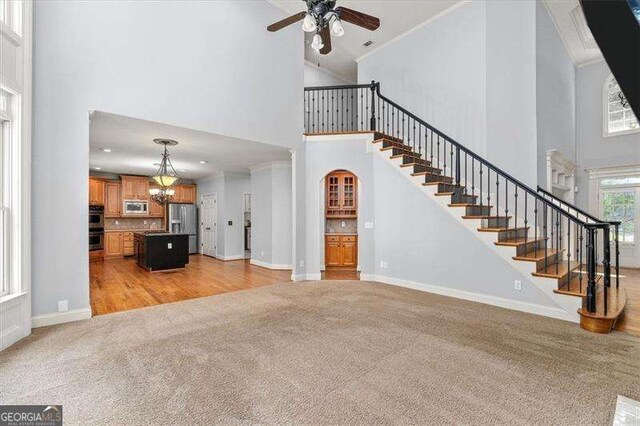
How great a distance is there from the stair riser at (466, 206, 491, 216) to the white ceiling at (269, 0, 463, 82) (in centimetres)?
400

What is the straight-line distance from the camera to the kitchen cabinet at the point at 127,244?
943cm

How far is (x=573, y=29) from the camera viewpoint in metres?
6.38

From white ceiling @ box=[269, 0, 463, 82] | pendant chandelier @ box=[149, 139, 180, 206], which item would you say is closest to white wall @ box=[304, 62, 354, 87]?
white ceiling @ box=[269, 0, 463, 82]

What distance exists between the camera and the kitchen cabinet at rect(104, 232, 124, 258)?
910cm

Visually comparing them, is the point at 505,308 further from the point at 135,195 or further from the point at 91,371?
the point at 135,195

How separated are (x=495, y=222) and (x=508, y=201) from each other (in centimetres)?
89

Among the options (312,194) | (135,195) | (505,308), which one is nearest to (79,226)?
(312,194)

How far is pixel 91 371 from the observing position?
2432 mm

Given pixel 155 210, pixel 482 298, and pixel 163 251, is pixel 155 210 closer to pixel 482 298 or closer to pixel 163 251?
pixel 163 251

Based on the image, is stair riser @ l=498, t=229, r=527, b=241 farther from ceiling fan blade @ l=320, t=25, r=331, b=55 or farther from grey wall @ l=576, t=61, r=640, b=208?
grey wall @ l=576, t=61, r=640, b=208

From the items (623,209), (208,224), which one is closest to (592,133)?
(623,209)

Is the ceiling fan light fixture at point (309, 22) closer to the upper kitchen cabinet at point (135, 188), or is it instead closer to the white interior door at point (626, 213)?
the white interior door at point (626, 213)

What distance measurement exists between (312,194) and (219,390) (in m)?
4.30

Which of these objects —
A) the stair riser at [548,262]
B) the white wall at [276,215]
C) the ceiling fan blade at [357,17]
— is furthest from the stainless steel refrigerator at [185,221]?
the stair riser at [548,262]
